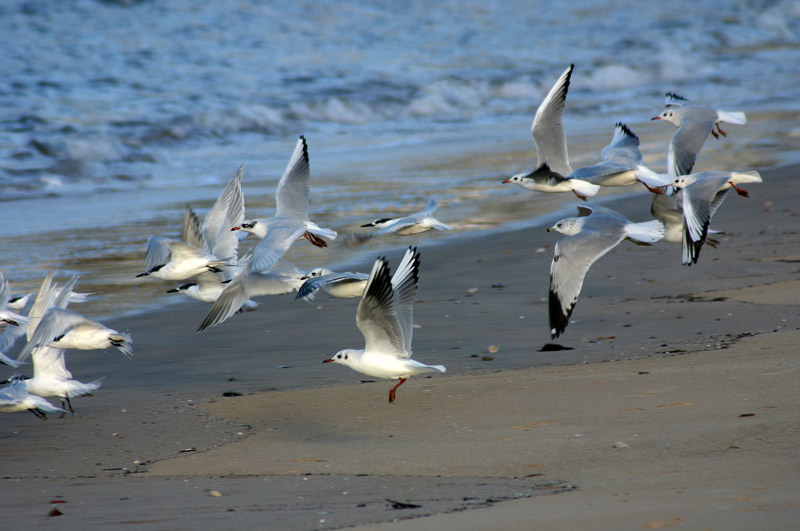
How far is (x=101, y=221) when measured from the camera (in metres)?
10.4

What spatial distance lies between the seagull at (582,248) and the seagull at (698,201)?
0.68 feet

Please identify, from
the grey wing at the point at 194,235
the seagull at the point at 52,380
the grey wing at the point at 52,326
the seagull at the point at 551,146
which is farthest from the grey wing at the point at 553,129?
the seagull at the point at 52,380

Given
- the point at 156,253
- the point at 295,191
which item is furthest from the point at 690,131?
the point at 156,253

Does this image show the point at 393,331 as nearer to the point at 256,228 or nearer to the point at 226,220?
the point at 256,228

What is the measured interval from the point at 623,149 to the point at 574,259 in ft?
5.56

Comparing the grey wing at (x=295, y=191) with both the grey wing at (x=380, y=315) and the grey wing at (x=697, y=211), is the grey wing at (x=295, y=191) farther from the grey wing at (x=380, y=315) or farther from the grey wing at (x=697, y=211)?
the grey wing at (x=697, y=211)

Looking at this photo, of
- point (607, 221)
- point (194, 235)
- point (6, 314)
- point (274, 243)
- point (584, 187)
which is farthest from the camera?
point (194, 235)

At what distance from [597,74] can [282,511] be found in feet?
70.0

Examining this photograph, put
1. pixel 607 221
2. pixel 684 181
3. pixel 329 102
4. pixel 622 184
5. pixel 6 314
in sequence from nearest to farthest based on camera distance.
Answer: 1. pixel 607 221
2. pixel 6 314
3. pixel 684 181
4. pixel 622 184
5. pixel 329 102

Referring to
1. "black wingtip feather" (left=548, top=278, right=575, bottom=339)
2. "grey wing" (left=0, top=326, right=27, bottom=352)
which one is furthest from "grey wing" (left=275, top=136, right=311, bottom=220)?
"black wingtip feather" (left=548, top=278, right=575, bottom=339)

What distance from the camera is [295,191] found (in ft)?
24.4

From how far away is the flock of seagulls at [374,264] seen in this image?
195 inches

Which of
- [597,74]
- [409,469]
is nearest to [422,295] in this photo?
[409,469]

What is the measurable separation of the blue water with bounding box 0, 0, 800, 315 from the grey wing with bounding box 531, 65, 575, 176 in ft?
7.23
